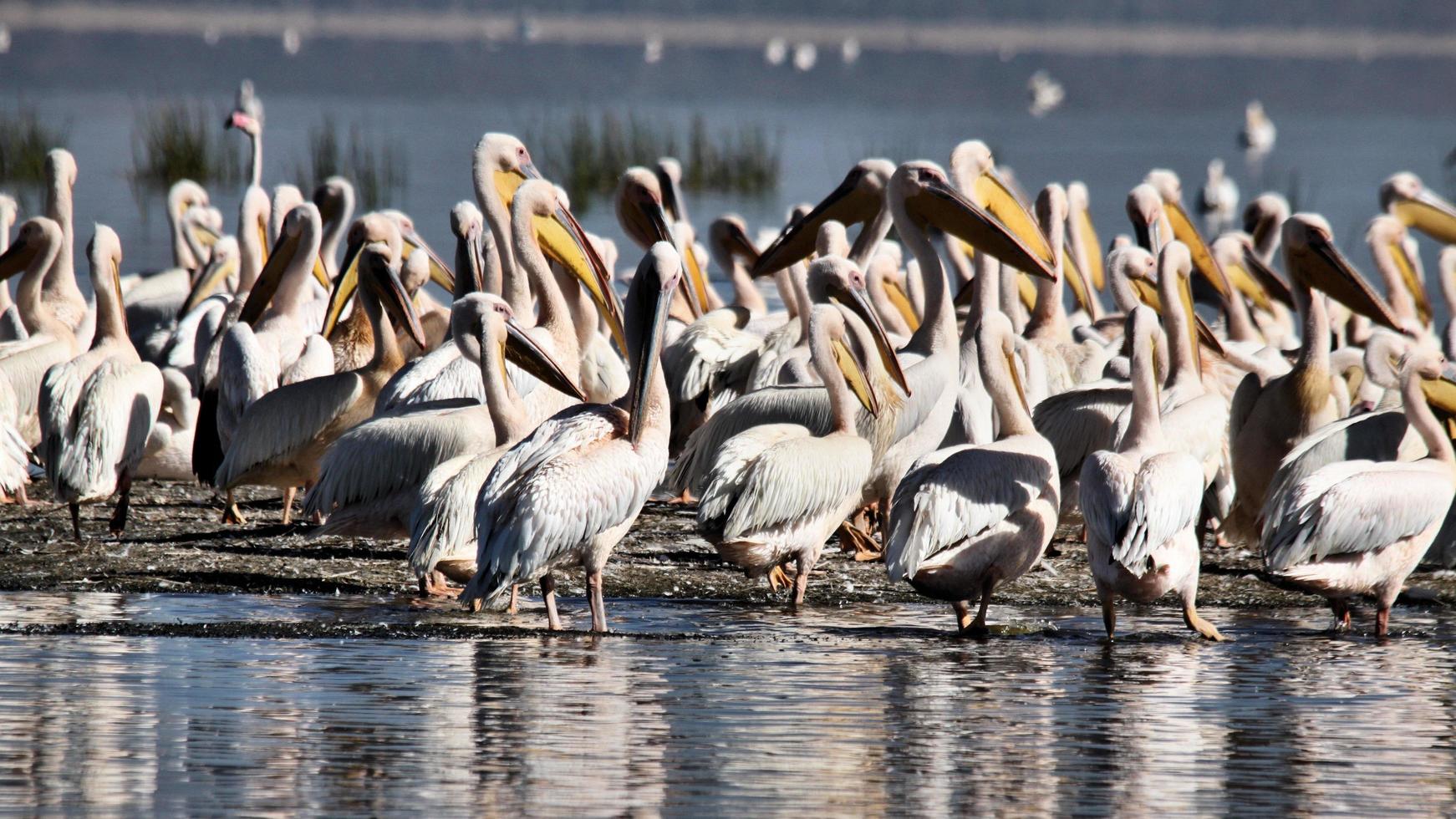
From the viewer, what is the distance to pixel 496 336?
736 centimetres

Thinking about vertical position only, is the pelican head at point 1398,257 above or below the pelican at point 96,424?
above

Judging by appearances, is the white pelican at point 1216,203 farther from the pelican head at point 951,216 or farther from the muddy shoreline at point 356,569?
the muddy shoreline at point 356,569

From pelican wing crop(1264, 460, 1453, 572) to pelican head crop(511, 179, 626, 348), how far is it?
2.79m

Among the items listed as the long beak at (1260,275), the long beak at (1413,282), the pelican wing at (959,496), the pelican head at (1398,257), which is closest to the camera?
the pelican wing at (959,496)

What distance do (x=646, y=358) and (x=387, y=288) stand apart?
2.26 m

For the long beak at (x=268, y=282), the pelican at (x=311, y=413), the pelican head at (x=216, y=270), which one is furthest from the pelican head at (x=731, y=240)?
the pelican at (x=311, y=413)

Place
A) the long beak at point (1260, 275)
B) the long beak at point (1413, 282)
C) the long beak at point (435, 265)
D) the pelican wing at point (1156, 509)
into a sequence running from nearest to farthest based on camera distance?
the pelican wing at point (1156, 509) < the long beak at point (435, 265) < the long beak at point (1413, 282) < the long beak at point (1260, 275)

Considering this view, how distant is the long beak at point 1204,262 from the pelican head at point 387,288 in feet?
13.1

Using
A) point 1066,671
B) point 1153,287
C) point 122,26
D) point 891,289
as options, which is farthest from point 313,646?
point 122,26

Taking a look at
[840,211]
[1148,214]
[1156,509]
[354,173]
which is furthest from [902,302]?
[354,173]

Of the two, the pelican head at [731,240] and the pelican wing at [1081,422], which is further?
the pelican head at [731,240]

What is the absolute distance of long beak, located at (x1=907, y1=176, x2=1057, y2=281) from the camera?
8.77 m

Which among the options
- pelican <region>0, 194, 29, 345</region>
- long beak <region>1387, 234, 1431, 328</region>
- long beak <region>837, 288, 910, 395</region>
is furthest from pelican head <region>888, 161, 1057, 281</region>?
pelican <region>0, 194, 29, 345</region>

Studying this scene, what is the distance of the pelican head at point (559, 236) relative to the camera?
28.2ft
